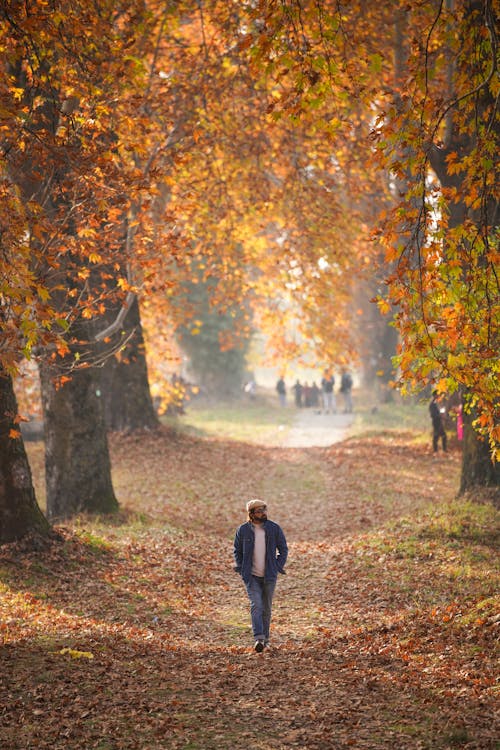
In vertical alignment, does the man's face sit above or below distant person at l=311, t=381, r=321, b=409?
below

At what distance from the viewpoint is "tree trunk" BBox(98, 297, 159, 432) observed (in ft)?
79.2

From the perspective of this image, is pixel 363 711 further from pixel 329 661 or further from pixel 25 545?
pixel 25 545

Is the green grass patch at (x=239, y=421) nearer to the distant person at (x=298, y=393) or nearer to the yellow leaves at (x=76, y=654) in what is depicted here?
the distant person at (x=298, y=393)

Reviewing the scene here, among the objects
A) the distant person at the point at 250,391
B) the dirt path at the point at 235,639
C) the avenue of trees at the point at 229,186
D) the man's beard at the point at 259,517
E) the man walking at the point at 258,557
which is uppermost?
the avenue of trees at the point at 229,186

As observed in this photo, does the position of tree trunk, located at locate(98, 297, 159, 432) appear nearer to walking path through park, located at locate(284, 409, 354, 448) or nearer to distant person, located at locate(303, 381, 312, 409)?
walking path through park, located at locate(284, 409, 354, 448)

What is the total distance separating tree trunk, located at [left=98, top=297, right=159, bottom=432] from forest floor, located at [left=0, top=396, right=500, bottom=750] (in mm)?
4818

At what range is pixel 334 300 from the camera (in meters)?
26.7

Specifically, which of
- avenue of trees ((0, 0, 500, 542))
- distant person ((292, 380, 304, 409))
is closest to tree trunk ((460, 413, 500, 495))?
avenue of trees ((0, 0, 500, 542))

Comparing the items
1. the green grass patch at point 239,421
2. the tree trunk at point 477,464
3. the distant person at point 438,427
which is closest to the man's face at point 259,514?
the tree trunk at point 477,464

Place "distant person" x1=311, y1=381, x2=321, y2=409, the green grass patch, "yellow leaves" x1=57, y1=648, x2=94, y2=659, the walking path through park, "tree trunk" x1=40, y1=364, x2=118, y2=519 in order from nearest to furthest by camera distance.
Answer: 1. "yellow leaves" x1=57, y1=648, x2=94, y2=659
2. "tree trunk" x1=40, y1=364, x2=118, y2=519
3. the walking path through park
4. the green grass patch
5. "distant person" x1=311, y1=381, x2=321, y2=409

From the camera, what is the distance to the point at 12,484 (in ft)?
38.3

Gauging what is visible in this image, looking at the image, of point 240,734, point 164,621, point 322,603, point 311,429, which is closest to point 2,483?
point 164,621

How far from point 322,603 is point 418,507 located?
5782mm

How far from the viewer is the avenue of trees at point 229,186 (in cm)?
775
